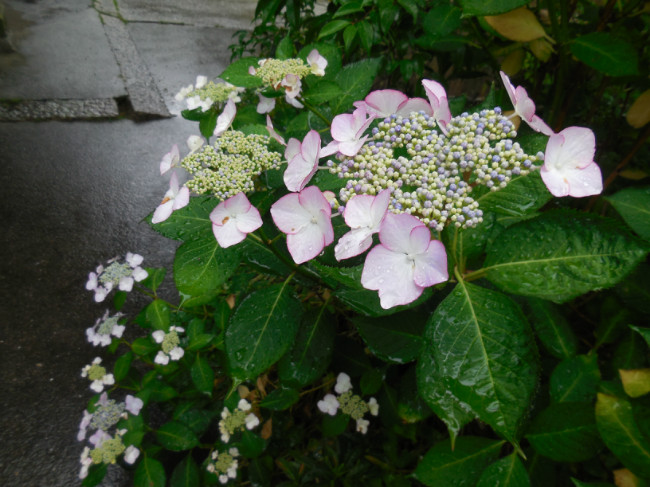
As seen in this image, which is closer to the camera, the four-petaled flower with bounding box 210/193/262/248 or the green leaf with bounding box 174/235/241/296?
the four-petaled flower with bounding box 210/193/262/248

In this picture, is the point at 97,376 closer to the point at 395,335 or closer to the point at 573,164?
the point at 395,335

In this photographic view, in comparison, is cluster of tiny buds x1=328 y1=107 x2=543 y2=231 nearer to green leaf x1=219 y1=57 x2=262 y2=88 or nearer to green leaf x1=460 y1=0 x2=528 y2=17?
green leaf x1=460 y1=0 x2=528 y2=17

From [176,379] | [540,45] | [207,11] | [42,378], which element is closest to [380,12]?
[540,45]

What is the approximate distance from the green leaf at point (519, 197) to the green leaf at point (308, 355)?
51cm

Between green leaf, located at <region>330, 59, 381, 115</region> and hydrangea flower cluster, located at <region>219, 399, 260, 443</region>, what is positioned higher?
green leaf, located at <region>330, 59, 381, 115</region>

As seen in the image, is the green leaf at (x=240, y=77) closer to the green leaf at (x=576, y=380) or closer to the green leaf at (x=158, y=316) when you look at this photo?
the green leaf at (x=158, y=316)

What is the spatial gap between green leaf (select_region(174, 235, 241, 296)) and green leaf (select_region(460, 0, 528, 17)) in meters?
0.67

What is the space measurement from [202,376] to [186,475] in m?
0.32

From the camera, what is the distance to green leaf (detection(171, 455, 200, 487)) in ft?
4.21

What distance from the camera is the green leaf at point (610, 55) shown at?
3.11ft

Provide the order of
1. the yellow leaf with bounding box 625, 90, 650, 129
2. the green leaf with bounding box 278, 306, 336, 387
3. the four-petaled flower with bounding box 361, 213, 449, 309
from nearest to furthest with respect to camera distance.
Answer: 1. the four-petaled flower with bounding box 361, 213, 449, 309
2. the green leaf with bounding box 278, 306, 336, 387
3. the yellow leaf with bounding box 625, 90, 650, 129

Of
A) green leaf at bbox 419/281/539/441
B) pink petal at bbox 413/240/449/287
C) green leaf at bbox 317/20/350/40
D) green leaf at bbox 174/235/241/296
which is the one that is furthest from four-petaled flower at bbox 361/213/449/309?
green leaf at bbox 317/20/350/40

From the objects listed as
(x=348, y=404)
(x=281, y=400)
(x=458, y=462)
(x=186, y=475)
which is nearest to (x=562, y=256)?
(x=458, y=462)

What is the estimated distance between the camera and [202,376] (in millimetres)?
1261
